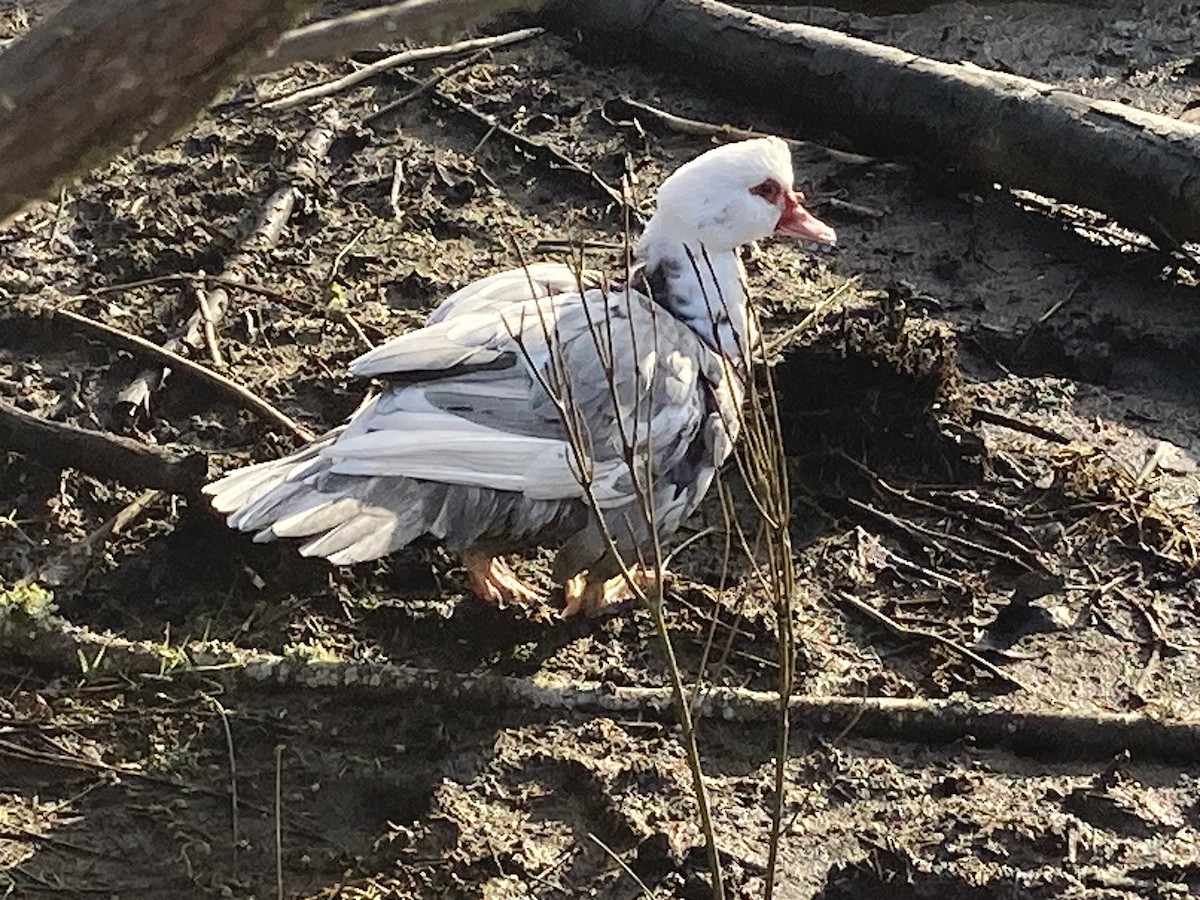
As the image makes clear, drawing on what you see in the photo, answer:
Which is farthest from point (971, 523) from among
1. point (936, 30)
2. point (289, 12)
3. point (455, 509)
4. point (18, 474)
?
point (936, 30)

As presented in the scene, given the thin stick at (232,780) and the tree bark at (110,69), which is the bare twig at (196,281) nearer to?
the thin stick at (232,780)

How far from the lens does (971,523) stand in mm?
4426

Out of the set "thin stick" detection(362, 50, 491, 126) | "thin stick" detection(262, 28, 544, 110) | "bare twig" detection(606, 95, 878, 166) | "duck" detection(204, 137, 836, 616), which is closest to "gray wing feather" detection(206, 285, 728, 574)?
"duck" detection(204, 137, 836, 616)

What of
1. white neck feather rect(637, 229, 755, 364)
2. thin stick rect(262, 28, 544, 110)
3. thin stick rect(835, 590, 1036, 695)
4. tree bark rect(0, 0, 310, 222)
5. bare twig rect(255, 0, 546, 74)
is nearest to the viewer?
tree bark rect(0, 0, 310, 222)

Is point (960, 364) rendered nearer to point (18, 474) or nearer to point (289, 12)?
point (18, 474)

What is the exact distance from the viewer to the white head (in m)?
4.18

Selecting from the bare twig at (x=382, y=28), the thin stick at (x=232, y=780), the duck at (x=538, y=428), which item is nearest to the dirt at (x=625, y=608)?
the thin stick at (x=232, y=780)

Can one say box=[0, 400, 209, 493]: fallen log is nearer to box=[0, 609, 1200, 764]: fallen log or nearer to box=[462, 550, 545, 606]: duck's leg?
box=[0, 609, 1200, 764]: fallen log

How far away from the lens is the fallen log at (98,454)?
3.94 m

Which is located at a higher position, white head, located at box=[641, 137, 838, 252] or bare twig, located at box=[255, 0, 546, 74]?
bare twig, located at box=[255, 0, 546, 74]

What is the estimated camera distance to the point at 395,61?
6785 millimetres

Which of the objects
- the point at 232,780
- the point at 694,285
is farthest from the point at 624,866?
the point at 694,285

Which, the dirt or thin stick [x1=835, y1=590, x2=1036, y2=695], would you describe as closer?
the dirt

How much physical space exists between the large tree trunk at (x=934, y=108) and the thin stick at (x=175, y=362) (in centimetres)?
290
